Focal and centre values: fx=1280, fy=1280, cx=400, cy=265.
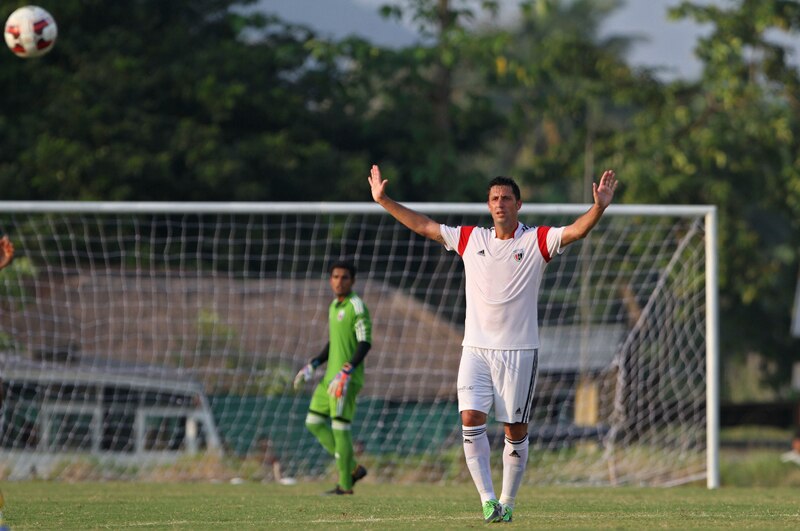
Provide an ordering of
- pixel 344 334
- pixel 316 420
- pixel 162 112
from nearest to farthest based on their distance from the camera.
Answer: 1. pixel 344 334
2. pixel 316 420
3. pixel 162 112

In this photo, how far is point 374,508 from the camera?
932cm

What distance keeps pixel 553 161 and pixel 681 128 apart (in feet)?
9.09

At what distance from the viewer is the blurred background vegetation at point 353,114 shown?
23.4m

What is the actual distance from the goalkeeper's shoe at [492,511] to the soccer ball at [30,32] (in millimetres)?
7537

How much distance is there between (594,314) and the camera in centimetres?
2203

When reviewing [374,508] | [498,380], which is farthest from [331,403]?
[498,380]

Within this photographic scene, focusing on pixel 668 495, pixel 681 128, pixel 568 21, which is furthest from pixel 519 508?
pixel 568 21

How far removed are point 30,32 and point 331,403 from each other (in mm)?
4916

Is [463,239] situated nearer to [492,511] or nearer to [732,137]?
[492,511]

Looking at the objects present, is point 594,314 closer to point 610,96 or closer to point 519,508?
point 610,96

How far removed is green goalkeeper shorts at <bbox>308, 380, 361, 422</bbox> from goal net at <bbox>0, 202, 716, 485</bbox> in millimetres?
3583

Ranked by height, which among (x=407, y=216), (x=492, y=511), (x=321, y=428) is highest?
(x=407, y=216)

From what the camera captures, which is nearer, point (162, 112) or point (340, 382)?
point (340, 382)

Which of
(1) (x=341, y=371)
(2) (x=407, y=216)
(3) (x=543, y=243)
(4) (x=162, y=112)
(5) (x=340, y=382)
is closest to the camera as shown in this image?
(3) (x=543, y=243)
